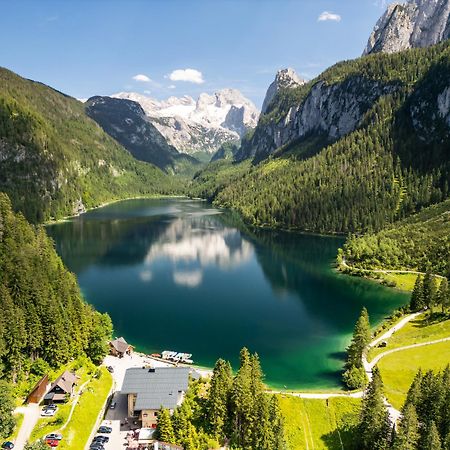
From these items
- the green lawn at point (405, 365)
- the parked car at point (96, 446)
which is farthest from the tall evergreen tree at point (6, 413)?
the green lawn at point (405, 365)

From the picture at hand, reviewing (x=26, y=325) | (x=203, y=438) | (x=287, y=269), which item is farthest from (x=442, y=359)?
(x=287, y=269)

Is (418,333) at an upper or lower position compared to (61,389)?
upper

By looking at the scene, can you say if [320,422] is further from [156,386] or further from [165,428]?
[156,386]

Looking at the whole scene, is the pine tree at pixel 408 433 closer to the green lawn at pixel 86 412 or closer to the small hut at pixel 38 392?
the green lawn at pixel 86 412

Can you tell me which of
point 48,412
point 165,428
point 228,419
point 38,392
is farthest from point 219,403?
point 38,392

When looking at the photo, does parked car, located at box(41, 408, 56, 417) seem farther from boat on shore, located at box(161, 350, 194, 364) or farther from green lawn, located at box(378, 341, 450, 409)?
green lawn, located at box(378, 341, 450, 409)

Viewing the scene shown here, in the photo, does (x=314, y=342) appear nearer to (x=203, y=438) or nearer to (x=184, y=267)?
(x=203, y=438)
